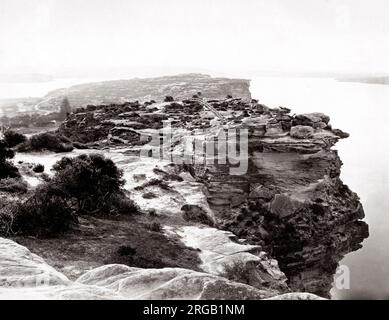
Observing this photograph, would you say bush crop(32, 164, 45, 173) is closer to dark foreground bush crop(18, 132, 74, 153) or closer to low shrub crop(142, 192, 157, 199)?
low shrub crop(142, 192, 157, 199)

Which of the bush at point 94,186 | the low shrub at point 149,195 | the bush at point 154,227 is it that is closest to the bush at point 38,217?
the bush at point 94,186

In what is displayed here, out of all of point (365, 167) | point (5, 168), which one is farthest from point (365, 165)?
point (5, 168)

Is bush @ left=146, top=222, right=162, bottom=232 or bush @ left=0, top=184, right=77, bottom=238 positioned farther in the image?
bush @ left=146, top=222, right=162, bottom=232

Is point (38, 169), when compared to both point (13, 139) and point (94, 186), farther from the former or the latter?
point (13, 139)

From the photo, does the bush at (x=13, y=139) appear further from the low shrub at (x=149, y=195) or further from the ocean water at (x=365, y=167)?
the ocean water at (x=365, y=167)

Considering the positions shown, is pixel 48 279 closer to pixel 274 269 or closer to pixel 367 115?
pixel 274 269

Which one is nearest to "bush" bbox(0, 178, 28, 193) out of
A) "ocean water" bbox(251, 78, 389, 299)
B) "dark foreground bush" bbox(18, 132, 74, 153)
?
"dark foreground bush" bbox(18, 132, 74, 153)

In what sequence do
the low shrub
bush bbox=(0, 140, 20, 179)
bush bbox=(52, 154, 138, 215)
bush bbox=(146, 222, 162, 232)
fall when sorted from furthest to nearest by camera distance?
the low shrub → bush bbox=(0, 140, 20, 179) → bush bbox=(52, 154, 138, 215) → bush bbox=(146, 222, 162, 232)
